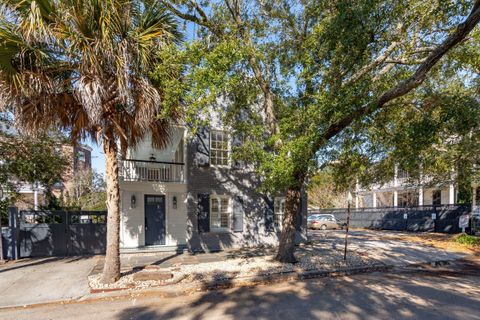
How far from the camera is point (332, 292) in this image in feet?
23.3

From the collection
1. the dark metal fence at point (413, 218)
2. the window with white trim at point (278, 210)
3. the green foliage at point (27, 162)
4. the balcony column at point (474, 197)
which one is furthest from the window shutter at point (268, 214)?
the dark metal fence at point (413, 218)

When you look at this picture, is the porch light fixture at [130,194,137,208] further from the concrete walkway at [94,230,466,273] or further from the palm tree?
the palm tree

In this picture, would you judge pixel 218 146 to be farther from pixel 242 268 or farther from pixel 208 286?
pixel 208 286

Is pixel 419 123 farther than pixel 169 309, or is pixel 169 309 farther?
pixel 419 123

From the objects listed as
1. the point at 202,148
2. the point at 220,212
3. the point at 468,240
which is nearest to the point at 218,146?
the point at 202,148

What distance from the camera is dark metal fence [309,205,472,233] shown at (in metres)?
18.9

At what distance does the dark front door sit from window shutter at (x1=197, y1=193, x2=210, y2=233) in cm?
206

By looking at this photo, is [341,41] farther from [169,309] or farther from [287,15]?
[169,309]

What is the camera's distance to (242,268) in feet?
29.6

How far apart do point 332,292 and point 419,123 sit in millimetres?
4859

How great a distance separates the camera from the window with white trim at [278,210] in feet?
45.3

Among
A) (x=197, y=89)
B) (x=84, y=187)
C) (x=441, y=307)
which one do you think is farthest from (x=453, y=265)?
(x=84, y=187)

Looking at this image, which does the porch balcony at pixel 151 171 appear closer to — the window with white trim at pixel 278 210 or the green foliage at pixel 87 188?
the window with white trim at pixel 278 210

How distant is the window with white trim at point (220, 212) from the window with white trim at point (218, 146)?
5.20 feet
